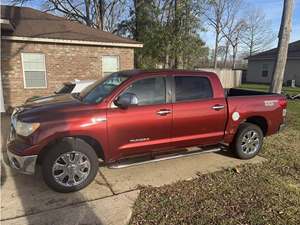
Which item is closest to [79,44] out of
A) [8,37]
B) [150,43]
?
[8,37]

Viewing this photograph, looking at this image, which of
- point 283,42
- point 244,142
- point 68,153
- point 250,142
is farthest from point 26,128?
point 283,42

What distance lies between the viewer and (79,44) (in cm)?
1272

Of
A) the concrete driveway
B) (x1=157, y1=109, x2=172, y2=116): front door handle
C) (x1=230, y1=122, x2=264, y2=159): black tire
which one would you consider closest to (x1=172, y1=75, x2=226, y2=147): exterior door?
(x1=157, y1=109, x2=172, y2=116): front door handle

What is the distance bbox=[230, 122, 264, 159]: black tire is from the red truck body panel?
5.8 inches

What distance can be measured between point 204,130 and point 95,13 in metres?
25.7

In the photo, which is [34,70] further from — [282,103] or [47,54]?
[282,103]

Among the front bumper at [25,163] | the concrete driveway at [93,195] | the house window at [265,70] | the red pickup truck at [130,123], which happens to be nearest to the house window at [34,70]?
the concrete driveway at [93,195]

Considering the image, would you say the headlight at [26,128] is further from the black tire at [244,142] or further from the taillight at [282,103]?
the taillight at [282,103]

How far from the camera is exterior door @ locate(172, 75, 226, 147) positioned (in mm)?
4840

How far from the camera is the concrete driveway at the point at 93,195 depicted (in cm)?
350

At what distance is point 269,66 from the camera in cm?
3134

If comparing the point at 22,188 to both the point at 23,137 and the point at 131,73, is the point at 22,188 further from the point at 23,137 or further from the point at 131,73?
the point at 131,73

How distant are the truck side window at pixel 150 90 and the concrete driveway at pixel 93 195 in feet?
4.26

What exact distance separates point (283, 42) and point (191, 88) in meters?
6.03
